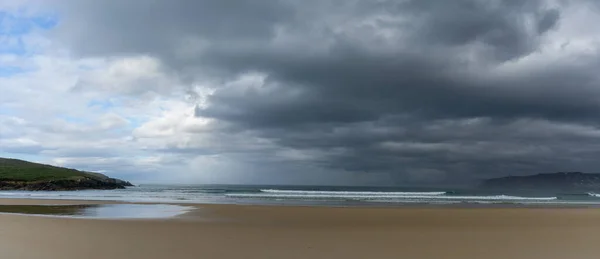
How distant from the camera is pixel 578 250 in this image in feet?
35.5

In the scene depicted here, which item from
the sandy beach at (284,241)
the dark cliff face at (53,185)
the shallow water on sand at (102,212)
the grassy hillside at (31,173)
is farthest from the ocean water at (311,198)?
the grassy hillside at (31,173)

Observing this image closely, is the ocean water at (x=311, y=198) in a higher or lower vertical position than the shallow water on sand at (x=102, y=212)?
lower

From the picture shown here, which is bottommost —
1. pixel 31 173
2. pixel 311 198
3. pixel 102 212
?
pixel 311 198

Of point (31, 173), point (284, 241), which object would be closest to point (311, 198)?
point (284, 241)

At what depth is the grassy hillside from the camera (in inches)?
3393

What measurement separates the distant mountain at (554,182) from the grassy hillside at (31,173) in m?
148

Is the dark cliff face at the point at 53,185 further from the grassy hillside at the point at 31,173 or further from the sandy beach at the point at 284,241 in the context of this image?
the sandy beach at the point at 284,241

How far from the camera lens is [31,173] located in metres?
96.6

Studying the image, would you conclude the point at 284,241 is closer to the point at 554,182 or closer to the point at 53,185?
the point at 53,185

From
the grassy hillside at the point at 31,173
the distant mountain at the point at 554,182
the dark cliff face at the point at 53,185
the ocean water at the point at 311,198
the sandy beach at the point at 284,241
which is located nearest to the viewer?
the sandy beach at the point at 284,241

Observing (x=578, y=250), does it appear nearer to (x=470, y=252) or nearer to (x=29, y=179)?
(x=470, y=252)

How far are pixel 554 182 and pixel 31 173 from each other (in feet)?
575

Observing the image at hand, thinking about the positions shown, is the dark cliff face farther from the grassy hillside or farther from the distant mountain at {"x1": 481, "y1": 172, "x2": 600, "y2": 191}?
the distant mountain at {"x1": 481, "y1": 172, "x2": 600, "y2": 191}

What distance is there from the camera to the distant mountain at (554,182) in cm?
14675
